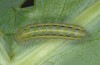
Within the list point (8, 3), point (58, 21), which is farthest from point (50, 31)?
point (8, 3)

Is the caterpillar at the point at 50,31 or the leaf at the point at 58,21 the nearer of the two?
the leaf at the point at 58,21

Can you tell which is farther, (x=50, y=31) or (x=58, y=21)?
(x=50, y=31)

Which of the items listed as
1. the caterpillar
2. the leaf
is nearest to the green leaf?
the leaf

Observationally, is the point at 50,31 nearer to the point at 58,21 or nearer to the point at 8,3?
the point at 58,21

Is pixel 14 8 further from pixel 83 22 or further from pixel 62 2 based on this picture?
pixel 83 22

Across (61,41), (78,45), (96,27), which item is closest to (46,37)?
(61,41)

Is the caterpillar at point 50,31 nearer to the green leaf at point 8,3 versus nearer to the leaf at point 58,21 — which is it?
the leaf at point 58,21

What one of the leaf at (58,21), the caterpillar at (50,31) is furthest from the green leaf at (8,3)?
the caterpillar at (50,31)
